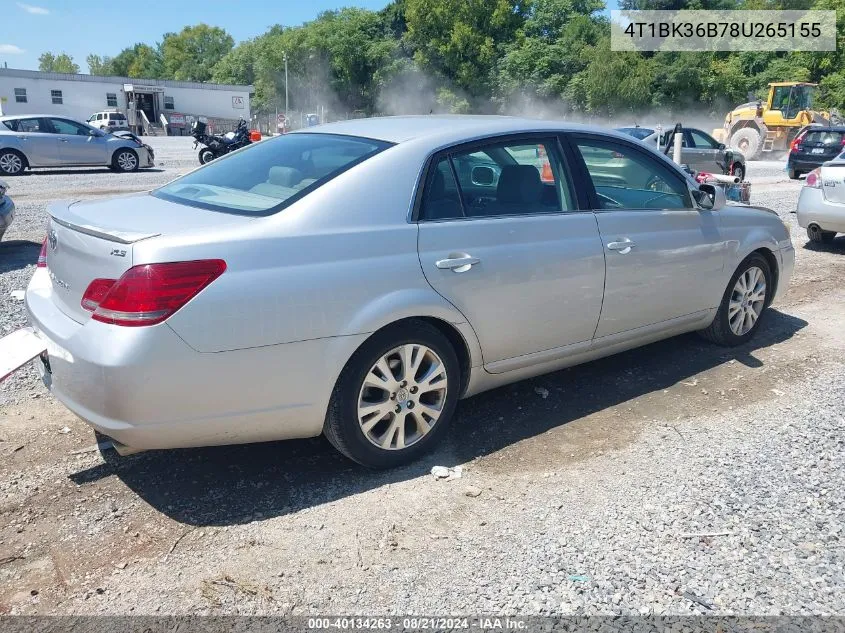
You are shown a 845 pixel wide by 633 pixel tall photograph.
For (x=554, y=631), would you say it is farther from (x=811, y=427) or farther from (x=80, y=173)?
(x=80, y=173)

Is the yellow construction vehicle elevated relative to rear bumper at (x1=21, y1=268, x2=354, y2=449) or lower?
elevated

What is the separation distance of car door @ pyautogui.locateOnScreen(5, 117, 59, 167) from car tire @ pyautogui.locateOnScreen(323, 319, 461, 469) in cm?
1825

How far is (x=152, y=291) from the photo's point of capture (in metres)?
2.87

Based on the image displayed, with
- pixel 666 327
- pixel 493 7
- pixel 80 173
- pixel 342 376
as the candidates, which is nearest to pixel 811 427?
pixel 666 327

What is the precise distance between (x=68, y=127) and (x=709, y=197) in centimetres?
1850

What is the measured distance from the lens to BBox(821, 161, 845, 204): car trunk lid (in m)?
8.89

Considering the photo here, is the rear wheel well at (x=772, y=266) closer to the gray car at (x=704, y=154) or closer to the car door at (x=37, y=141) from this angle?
the gray car at (x=704, y=154)

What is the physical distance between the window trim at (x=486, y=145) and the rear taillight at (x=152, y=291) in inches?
42.3

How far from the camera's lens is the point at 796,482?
355cm

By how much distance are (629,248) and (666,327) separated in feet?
2.51

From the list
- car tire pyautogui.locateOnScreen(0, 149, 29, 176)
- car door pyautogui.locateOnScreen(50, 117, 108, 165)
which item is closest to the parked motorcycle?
car door pyautogui.locateOnScreen(50, 117, 108, 165)

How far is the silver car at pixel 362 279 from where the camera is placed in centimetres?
295

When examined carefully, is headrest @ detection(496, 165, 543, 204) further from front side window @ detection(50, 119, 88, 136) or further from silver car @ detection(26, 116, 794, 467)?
front side window @ detection(50, 119, 88, 136)

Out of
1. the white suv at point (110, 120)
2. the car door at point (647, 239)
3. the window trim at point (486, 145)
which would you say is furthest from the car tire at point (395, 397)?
the white suv at point (110, 120)
